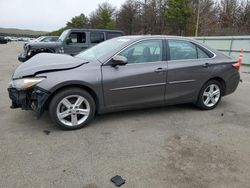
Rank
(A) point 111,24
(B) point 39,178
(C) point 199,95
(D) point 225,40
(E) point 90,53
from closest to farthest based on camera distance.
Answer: (B) point 39,178 → (E) point 90,53 → (C) point 199,95 → (D) point 225,40 → (A) point 111,24

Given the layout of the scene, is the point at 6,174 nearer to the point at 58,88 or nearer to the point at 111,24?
the point at 58,88

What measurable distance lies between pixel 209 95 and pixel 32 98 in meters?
3.56

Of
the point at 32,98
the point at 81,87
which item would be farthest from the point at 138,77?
the point at 32,98

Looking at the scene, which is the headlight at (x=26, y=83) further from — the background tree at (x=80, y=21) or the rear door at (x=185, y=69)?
the background tree at (x=80, y=21)

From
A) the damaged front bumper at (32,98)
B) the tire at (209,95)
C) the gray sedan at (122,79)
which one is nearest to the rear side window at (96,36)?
the gray sedan at (122,79)

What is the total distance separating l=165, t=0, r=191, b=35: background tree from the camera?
3428 cm

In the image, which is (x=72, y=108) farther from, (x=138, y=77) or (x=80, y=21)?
(x=80, y=21)

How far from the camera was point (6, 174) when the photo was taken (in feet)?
9.22

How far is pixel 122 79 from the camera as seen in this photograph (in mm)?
4219

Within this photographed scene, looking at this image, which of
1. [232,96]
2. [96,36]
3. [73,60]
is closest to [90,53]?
[73,60]

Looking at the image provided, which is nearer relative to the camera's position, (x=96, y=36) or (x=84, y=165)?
(x=84, y=165)

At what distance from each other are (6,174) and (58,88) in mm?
1456

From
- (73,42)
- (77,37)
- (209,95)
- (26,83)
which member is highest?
(77,37)

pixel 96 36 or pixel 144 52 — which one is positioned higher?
pixel 96 36
